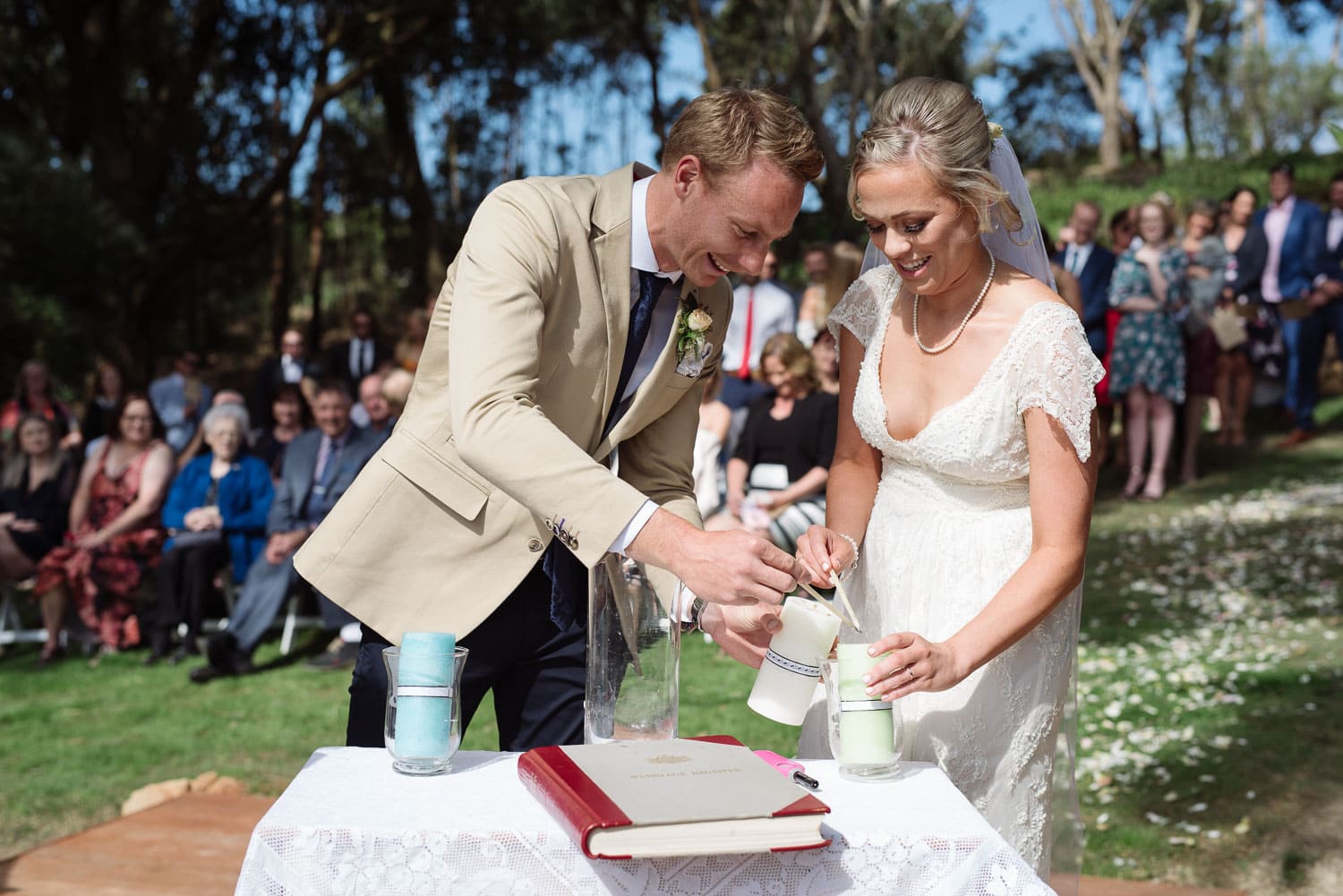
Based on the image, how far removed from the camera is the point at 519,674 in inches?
109

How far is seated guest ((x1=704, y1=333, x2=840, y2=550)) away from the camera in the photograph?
24.9ft

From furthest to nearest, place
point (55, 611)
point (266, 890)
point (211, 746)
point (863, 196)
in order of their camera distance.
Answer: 1. point (55, 611)
2. point (211, 746)
3. point (863, 196)
4. point (266, 890)

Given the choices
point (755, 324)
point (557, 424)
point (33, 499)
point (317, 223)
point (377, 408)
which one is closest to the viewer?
point (557, 424)

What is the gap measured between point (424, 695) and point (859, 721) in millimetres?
711

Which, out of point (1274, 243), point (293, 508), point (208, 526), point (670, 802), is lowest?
point (208, 526)

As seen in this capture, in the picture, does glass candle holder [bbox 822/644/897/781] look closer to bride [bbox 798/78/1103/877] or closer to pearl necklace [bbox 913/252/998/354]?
bride [bbox 798/78/1103/877]

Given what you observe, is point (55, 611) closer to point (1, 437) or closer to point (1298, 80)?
point (1, 437)

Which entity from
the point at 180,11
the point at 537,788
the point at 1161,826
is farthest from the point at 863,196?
the point at 180,11


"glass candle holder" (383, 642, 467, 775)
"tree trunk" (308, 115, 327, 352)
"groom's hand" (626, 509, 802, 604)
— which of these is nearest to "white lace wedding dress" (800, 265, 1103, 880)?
"groom's hand" (626, 509, 802, 604)

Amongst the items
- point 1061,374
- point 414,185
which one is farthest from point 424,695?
point 414,185

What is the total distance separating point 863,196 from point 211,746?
4.83m

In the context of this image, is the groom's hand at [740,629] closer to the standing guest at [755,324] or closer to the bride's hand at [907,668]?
the bride's hand at [907,668]

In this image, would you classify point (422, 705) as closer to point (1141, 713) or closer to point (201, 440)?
point (1141, 713)

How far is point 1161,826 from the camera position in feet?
14.7
